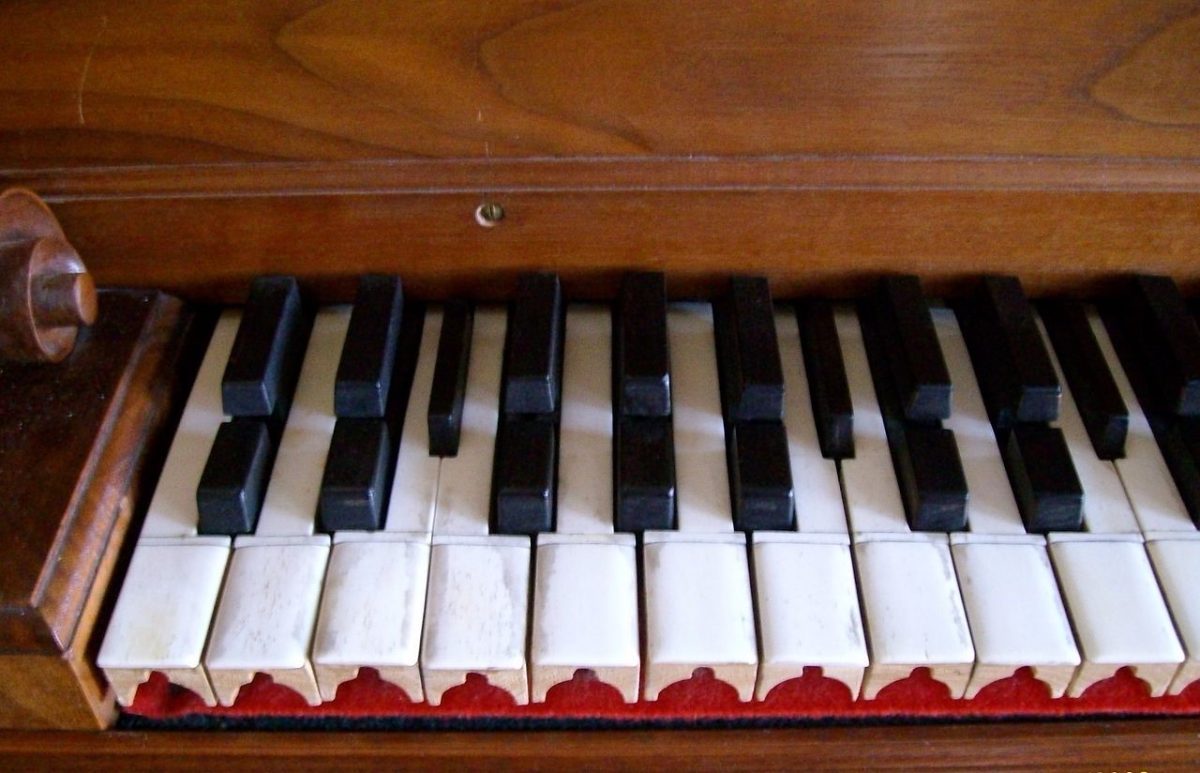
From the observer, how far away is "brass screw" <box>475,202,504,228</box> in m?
0.85

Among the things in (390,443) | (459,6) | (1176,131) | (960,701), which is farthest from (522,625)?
(1176,131)

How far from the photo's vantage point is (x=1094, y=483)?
0.79 metres

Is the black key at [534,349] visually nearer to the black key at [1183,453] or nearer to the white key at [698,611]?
the white key at [698,611]

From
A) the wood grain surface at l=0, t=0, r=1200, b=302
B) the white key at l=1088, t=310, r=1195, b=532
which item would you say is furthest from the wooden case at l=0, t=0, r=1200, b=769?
the white key at l=1088, t=310, r=1195, b=532

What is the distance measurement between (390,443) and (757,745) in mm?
341

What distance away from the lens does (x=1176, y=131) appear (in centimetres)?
81

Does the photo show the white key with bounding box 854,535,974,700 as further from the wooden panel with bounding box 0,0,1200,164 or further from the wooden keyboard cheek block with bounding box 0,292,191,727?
the wooden keyboard cheek block with bounding box 0,292,191,727

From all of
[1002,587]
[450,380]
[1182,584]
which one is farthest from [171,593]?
[1182,584]

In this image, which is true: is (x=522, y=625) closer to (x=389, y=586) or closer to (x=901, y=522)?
(x=389, y=586)

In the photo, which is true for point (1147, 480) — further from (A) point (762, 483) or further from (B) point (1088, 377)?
(A) point (762, 483)

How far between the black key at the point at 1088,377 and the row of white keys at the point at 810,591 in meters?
0.21

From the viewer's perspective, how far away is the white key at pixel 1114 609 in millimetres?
703


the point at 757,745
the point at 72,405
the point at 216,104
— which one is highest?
the point at 216,104

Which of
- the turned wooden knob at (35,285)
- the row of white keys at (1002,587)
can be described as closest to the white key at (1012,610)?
the row of white keys at (1002,587)
